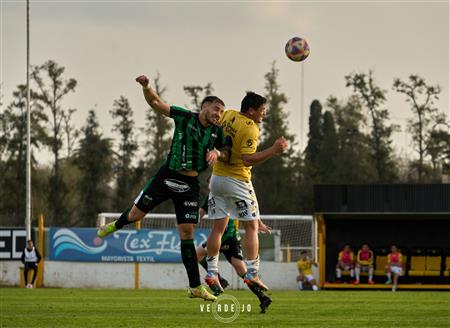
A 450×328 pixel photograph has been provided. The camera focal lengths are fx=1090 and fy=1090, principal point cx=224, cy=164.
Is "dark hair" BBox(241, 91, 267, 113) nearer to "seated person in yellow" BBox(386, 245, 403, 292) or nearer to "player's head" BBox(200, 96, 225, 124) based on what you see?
"player's head" BBox(200, 96, 225, 124)

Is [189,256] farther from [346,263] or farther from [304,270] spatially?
[346,263]

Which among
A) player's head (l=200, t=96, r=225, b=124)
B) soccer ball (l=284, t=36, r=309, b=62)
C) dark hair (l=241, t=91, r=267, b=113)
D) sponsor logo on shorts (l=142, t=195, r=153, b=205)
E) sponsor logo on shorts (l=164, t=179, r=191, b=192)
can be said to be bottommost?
sponsor logo on shorts (l=142, t=195, r=153, b=205)

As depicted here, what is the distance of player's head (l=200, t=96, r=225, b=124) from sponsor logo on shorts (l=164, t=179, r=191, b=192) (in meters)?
0.84

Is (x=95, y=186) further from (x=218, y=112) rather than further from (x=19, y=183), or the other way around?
(x=218, y=112)

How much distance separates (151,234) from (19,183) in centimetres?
2836

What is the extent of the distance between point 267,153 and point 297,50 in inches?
122

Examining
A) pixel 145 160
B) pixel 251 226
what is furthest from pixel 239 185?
pixel 145 160

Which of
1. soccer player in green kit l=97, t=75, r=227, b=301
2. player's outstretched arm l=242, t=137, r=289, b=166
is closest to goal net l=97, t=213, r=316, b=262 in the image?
player's outstretched arm l=242, t=137, r=289, b=166

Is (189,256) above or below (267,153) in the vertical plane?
below

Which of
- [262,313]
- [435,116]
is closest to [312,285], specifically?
[262,313]

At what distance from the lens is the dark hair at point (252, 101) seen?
48.2 ft

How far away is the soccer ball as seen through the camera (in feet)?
53.8

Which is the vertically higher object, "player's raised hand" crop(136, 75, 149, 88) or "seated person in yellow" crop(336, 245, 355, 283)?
"player's raised hand" crop(136, 75, 149, 88)

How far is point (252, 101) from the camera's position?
14.7 metres
